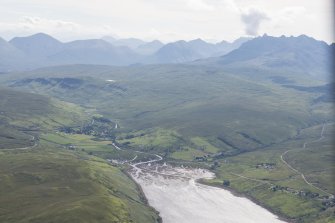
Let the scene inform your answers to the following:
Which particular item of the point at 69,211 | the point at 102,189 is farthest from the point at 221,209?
the point at 69,211

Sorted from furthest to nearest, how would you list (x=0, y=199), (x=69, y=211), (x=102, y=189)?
(x=102, y=189) < (x=0, y=199) < (x=69, y=211)

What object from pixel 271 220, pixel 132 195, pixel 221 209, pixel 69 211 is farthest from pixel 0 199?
pixel 271 220

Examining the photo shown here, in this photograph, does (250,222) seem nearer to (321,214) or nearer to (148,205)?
(321,214)

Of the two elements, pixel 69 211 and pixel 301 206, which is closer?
pixel 69 211

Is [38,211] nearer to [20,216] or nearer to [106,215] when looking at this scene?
[20,216]

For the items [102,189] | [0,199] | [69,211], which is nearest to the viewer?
[69,211]

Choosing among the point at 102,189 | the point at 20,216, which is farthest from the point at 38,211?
the point at 102,189

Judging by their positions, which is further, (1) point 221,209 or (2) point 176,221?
(1) point 221,209
